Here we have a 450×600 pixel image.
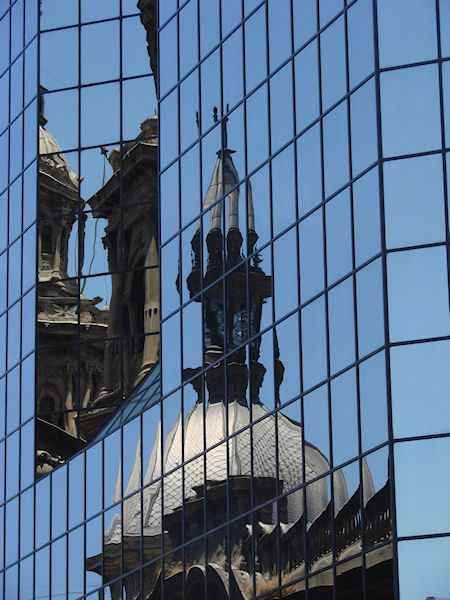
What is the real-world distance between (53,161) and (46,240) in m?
3.26

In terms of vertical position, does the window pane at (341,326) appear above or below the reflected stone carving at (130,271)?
below

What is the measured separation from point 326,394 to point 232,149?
10.2 metres

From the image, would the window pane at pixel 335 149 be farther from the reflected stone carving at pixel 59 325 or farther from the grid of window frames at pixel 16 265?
the grid of window frames at pixel 16 265

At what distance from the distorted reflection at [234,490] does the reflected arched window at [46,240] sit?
11.0m

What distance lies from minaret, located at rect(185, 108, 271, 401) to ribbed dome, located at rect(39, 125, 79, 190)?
1131cm

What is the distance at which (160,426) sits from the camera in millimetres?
60281

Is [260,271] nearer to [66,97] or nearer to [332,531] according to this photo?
[332,531]

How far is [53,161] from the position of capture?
2761 inches

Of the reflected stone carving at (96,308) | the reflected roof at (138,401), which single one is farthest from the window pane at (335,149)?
the reflected stone carving at (96,308)

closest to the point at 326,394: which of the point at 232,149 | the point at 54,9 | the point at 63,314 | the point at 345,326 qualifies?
the point at 345,326

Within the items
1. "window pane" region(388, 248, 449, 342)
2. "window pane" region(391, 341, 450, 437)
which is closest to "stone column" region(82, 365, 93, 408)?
"window pane" region(388, 248, 449, 342)

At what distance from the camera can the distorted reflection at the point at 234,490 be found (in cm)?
4934

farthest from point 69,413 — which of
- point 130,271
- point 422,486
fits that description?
point 422,486

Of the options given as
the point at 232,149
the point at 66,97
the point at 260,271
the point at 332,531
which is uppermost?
the point at 66,97
